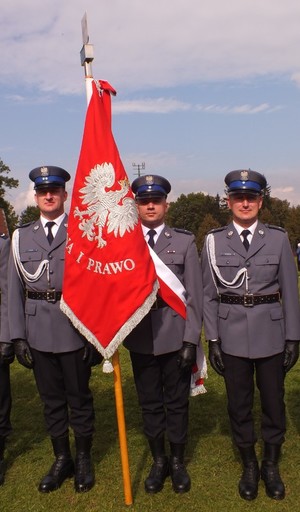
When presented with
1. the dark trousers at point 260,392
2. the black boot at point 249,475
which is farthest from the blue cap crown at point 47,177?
the black boot at point 249,475

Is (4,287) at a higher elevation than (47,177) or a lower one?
lower

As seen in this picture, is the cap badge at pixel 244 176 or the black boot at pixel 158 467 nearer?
the cap badge at pixel 244 176

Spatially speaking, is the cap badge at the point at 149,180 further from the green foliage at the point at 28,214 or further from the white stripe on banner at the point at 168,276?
the green foliage at the point at 28,214

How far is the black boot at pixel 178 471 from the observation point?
377 centimetres

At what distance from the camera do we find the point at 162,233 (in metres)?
3.83

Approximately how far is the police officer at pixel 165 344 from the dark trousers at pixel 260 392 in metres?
0.33

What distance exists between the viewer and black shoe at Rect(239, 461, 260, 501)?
3607mm

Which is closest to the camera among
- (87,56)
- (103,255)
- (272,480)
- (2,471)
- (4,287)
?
(87,56)

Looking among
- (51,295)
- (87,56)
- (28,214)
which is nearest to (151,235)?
(51,295)

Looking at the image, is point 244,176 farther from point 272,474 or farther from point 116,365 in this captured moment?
point 272,474

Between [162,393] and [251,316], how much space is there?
3.16 feet

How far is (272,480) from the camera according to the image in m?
3.67

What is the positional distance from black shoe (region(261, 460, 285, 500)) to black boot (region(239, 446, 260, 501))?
6 centimetres

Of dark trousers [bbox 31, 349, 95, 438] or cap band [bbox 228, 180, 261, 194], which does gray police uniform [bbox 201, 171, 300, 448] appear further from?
dark trousers [bbox 31, 349, 95, 438]
